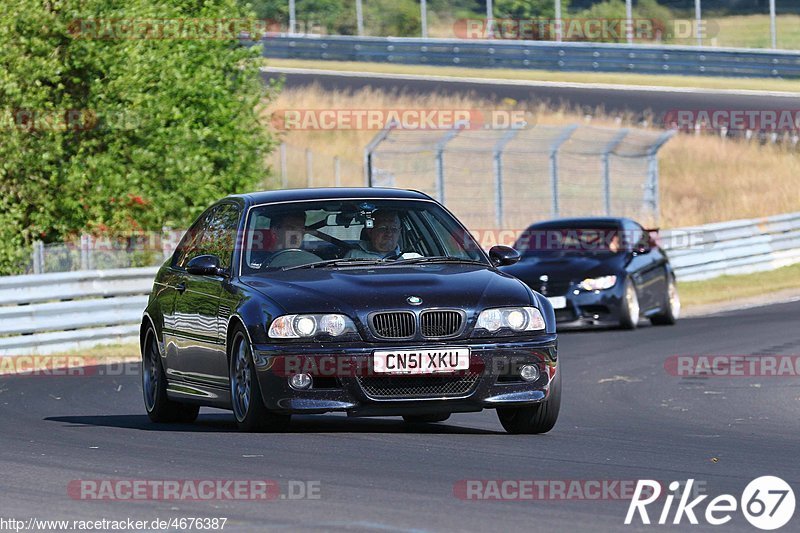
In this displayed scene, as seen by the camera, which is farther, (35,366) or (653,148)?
(653,148)

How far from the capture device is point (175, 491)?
25.7ft

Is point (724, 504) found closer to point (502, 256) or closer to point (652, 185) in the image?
point (502, 256)

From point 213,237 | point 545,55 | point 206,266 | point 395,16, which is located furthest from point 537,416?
point 395,16

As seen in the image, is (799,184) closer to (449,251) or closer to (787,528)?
(449,251)

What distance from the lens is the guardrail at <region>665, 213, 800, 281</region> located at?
94.9ft

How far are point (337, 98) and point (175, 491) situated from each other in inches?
1477

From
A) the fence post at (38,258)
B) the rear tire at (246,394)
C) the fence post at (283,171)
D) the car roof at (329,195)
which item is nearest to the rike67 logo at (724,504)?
the rear tire at (246,394)

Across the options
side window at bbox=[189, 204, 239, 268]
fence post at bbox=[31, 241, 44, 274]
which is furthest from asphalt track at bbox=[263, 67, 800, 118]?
side window at bbox=[189, 204, 239, 268]

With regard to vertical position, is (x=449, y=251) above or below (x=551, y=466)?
above

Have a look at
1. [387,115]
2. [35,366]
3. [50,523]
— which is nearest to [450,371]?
[50,523]

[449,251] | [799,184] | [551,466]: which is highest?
[449,251]

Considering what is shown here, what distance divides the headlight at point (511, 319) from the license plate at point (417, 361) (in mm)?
232

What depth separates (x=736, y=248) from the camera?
1197 inches

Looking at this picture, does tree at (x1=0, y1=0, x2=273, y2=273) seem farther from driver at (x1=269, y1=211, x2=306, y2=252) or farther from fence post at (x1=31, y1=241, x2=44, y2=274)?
driver at (x1=269, y1=211, x2=306, y2=252)
